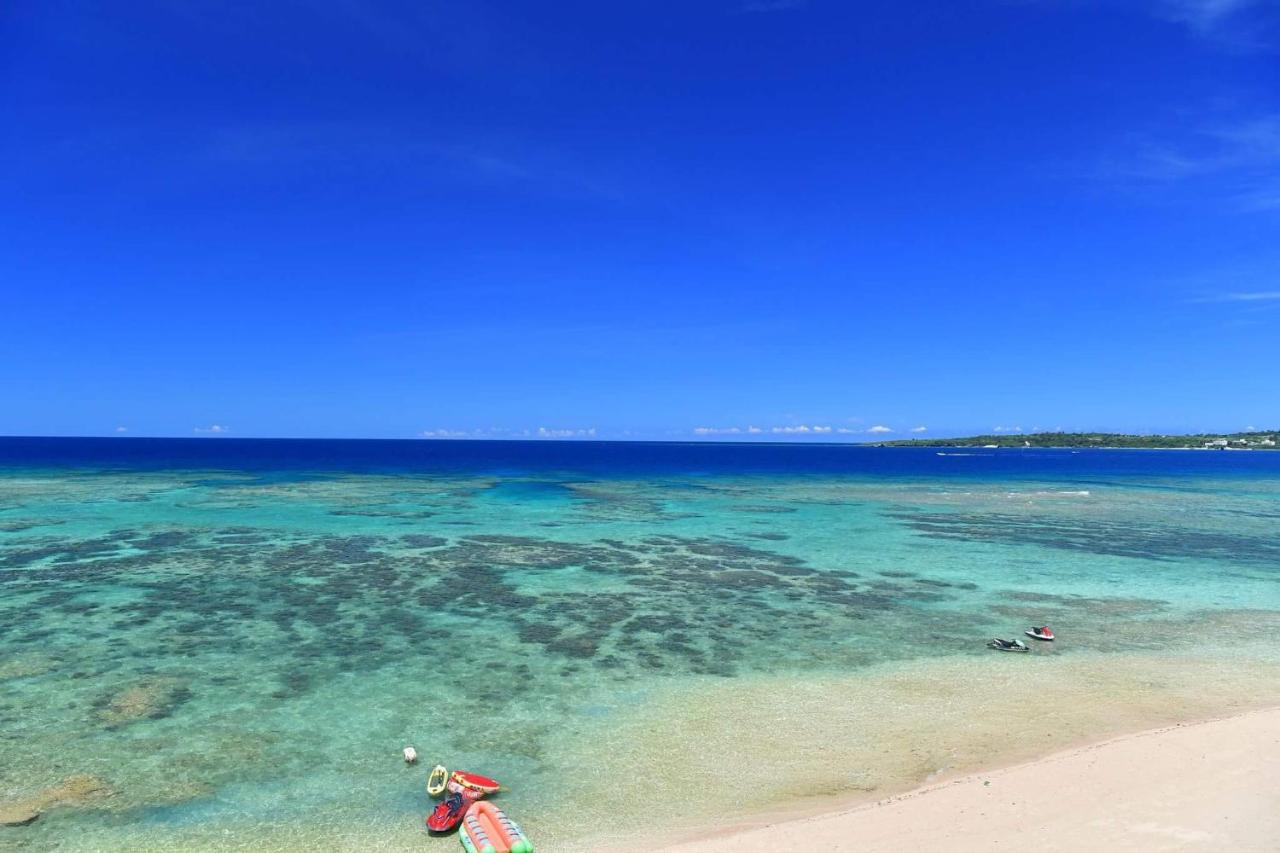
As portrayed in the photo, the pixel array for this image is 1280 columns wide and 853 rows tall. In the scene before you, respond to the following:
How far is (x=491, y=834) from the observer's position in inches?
340

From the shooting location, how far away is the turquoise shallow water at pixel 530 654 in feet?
34.1

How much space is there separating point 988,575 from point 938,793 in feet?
59.1

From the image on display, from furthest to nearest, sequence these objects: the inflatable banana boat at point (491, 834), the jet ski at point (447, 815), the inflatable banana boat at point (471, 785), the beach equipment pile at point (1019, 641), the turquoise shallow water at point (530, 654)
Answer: the beach equipment pile at point (1019, 641)
the turquoise shallow water at point (530, 654)
the inflatable banana boat at point (471, 785)
the jet ski at point (447, 815)
the inflatable banana boat at point (491, 834)

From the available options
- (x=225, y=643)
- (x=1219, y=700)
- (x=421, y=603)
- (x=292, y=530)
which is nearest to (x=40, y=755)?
(x=225, y=643)

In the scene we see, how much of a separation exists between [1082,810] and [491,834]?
24.7 feet

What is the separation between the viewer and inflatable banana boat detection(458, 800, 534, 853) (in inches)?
335

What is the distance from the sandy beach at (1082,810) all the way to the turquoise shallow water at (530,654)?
1010mm

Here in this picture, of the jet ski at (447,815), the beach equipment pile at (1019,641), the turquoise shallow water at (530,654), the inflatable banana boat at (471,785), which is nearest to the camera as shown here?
the jet ski at (447,815)

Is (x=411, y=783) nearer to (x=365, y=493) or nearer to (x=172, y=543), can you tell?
(x=172, y=543)

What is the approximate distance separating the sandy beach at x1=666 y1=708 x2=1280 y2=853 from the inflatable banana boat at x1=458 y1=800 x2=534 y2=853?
193 centimetres

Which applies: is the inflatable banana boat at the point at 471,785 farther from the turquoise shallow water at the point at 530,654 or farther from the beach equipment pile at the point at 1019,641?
the beach equipment pile at the point at 1019,641

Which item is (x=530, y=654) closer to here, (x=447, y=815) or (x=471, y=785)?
(x=471, y=785)

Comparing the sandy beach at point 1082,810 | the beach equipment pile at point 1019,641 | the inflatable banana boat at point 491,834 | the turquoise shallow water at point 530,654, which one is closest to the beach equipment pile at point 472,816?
the inflatable banana boat at point 491,834

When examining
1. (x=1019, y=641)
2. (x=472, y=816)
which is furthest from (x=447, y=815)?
(x=1019, y=641)
